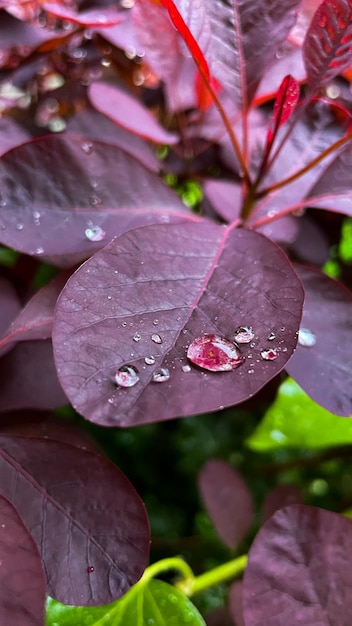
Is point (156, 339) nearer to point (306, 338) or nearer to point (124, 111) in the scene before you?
point (306, 338)

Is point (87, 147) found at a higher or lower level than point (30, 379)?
higher

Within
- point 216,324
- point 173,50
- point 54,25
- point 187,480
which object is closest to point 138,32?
point 173,50

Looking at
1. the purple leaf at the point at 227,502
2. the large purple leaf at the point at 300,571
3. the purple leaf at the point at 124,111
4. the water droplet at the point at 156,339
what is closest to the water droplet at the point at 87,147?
the purple leaf at the point at 124,111

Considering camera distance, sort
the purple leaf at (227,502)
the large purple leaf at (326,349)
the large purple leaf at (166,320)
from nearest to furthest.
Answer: the large purple leaf at (166,320) → the large purple leaf at (326,349) → the purple leaf at (227,502)

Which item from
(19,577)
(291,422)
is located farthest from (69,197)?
(291,422)

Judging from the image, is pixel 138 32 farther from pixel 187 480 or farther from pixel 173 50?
pixel 187 480

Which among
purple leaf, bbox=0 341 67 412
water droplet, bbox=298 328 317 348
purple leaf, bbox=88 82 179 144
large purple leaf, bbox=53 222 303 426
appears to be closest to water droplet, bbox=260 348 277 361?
large purple leaf, bbox=53 222 303 426

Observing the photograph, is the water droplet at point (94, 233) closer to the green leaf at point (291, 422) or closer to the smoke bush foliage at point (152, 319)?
the smoke bush foliage at point (152, 319)
